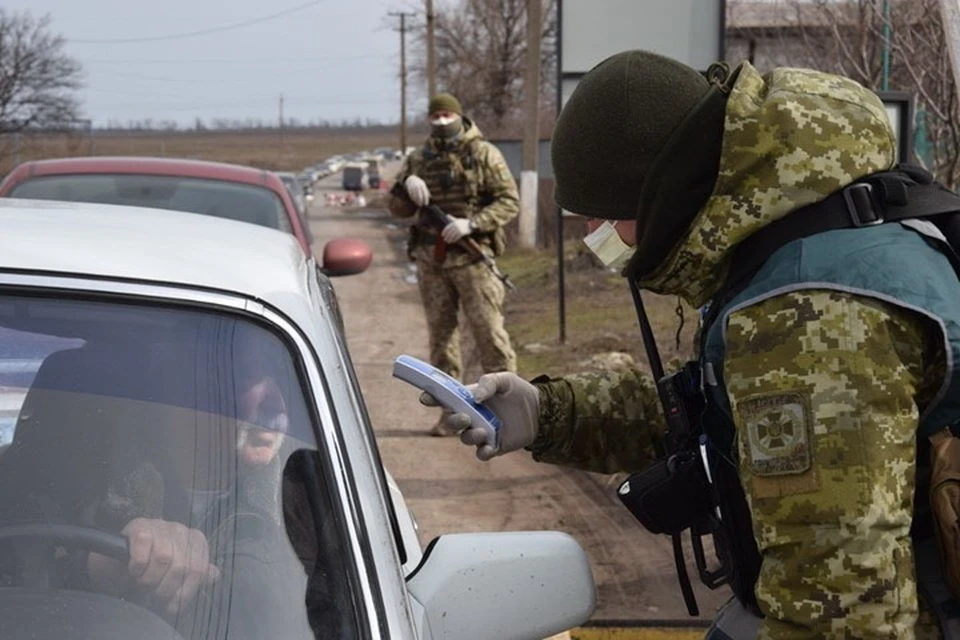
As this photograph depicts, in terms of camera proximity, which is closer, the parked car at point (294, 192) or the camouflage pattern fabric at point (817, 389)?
the camouflage pattern fabric at point (817, 389)

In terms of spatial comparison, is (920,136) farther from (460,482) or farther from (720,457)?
(720,457)

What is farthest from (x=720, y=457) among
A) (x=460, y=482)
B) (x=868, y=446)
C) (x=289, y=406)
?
(x=460, y=482)

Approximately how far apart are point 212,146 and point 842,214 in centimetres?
10496

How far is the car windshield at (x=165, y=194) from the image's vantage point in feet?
21.4

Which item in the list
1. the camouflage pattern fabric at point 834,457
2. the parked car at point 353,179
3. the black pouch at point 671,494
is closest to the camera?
the camouflage pattern fabric at point 834,457

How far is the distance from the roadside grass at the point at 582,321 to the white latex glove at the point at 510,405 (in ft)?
13.0

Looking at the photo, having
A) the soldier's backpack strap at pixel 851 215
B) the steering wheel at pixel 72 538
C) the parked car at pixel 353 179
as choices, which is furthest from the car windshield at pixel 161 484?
the parked car at pixel 353 179

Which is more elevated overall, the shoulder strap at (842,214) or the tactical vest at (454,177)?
the shoulder strap at (842,214)

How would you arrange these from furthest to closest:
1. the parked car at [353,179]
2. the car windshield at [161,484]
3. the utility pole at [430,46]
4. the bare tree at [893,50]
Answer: the parked car at [353,179] → the utility pole at [430,46] → the bare tree at [893,50] → the car windshield at [161,484]

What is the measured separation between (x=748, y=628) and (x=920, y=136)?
7.77 meters

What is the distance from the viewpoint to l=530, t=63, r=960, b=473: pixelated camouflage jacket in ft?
5.76

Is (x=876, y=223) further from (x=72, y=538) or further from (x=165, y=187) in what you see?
(x=165, y=187)

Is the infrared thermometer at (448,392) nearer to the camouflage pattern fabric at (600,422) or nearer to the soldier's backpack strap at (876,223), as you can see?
the camouflage pattern fabric at (600,422)

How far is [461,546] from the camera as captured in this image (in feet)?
6.70
